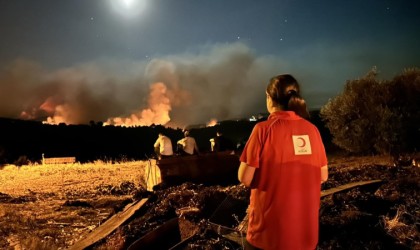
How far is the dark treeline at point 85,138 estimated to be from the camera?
178 feet

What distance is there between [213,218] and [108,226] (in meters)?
2.59

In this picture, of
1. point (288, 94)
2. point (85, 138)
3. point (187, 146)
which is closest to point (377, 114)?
point (187, 146)

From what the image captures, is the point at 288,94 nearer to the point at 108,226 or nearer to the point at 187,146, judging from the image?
the point at 108,226

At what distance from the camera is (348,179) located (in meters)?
9.38

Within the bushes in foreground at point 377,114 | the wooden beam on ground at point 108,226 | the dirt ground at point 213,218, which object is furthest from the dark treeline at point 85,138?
the wooden beam on ground at point 108,226

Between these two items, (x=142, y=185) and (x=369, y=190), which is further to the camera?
(x=142, y=185)


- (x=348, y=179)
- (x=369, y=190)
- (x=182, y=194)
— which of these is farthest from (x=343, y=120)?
(x=182, y=194)

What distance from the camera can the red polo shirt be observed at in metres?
2.37

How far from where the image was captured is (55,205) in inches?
429

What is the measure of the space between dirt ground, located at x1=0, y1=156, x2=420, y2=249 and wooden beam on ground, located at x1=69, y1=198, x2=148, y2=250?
0.42ft

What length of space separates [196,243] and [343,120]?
54.2ft

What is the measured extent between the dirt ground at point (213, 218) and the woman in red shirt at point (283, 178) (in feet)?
8.03

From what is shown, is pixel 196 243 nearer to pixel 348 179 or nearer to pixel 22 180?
pixel 348 179

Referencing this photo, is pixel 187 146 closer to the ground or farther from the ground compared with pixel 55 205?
farther from the ground
